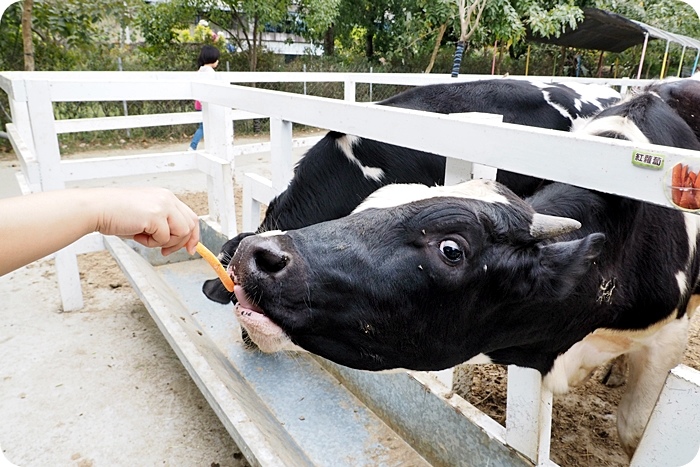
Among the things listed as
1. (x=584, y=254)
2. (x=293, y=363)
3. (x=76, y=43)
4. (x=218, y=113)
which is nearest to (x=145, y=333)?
(x=293, y=363)

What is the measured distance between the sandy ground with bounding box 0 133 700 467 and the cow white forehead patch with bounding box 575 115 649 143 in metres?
1.34

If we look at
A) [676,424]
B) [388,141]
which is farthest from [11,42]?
[676,424]

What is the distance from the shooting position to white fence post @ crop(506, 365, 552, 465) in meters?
1.81

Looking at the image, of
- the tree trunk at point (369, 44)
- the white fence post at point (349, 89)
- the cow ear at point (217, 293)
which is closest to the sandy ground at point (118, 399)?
the cow ear at point (217, 293)

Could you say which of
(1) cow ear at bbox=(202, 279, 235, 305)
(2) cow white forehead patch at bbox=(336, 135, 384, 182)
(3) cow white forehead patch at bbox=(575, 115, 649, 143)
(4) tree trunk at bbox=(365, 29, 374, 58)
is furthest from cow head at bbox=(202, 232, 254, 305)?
(4) tree trunk at bbox=(365, 29, 374, 58)

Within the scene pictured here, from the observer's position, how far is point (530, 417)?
182cm

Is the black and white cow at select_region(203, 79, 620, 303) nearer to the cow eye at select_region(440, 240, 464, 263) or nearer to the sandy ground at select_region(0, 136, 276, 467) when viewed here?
the sandy ground at select_region(0, 136, 276, 467)

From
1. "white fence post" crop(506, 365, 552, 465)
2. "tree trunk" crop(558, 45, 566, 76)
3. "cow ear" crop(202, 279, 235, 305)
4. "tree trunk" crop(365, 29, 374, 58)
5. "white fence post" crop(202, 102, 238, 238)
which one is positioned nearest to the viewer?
"white fence post" crop(506, 365, 552, 465)

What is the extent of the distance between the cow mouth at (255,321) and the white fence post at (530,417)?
941mm

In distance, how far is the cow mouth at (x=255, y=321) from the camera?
1.42 meters

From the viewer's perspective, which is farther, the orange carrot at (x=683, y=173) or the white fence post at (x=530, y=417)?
the white fence post at (x=530, y=417)

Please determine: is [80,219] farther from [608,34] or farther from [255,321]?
[608,34]

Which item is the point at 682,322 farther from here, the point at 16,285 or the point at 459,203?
the point at 16,285

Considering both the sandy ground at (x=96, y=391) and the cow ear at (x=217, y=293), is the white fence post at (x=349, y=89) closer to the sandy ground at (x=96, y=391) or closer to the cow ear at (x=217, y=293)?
the sandy ground at (x=96, y=391)
